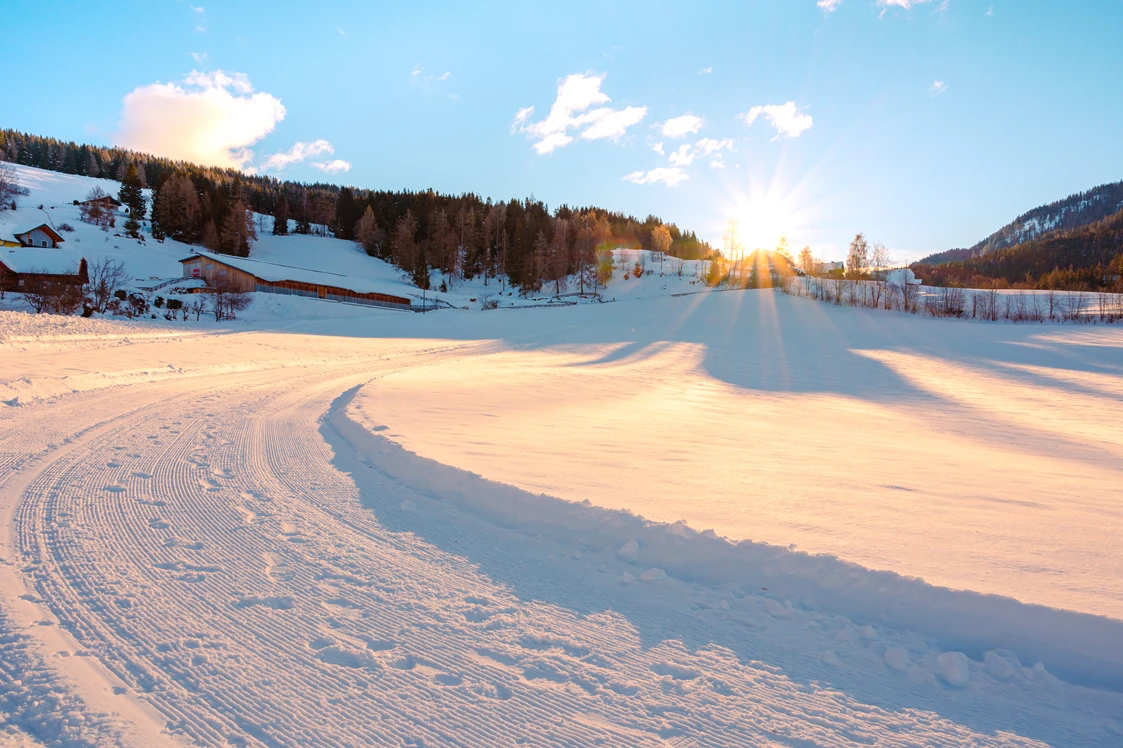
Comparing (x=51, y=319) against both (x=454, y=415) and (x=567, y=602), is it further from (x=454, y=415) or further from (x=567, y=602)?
(x=567, y=602)

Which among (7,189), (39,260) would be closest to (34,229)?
(39,260)

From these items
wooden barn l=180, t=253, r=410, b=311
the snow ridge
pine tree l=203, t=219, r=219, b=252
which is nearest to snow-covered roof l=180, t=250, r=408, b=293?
wooden barn l=180, t=253, r=410, b=311

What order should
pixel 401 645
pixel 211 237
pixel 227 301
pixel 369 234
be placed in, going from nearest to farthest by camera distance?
pixel 401 645 < pixel 227 301 < pixel 211 237 < pixel 369 234

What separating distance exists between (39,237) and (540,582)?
80.0 metres

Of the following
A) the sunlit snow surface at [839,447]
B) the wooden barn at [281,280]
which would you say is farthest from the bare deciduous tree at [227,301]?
the sunlit snow surface at [839,447]

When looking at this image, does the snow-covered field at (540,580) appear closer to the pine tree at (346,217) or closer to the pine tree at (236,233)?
the pine tree at (236,233)

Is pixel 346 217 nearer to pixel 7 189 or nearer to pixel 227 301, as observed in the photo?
pixel 7 189

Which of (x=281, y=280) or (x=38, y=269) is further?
(x=281, y=280)

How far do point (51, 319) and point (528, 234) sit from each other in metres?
59.9

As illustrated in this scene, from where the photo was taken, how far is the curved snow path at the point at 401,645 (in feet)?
7.72

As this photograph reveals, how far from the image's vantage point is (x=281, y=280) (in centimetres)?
5097

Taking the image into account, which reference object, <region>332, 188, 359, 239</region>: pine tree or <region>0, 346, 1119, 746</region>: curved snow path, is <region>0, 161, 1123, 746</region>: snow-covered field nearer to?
<region>0, 346, 1119, 746</region>: curved snow path

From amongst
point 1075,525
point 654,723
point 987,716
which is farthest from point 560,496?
point 1075,525

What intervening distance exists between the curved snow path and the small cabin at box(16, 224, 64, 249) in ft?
241
